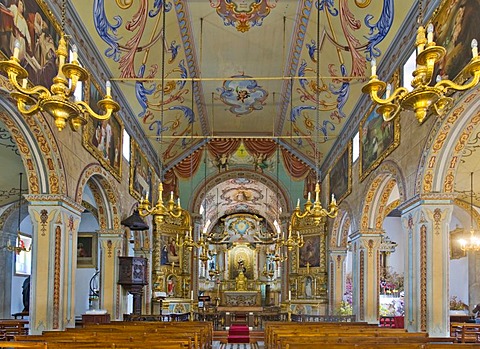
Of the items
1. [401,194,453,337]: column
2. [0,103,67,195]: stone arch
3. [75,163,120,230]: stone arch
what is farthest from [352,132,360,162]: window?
[0,103,67,195]: stone arch

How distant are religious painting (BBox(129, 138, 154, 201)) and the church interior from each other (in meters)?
0.13

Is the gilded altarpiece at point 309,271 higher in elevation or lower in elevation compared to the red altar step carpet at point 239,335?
higher

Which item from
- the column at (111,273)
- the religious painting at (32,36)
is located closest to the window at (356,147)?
the column at (111,273)

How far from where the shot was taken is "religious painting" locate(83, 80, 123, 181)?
42.9 ft

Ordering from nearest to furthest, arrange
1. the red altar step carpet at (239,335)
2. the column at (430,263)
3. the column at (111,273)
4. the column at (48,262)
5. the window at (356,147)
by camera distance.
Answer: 1. the column at (430,263)
2. the column at (48,262)
3. the column at (111,273)
4. the window at (356,147)
5. the red altar step carpet at (239,335)

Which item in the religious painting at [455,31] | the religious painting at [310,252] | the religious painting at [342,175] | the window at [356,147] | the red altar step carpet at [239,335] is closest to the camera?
the religious painting at [455,31]

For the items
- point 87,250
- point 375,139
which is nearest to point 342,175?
point 375,139

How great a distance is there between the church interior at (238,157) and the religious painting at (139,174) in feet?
0.44

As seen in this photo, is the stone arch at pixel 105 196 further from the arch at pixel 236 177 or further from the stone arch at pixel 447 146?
the arch at pixel 236 177

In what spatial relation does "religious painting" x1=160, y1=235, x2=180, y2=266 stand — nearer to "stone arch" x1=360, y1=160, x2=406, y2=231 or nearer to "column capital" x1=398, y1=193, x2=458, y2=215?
"stone arch" x1=360, y1=160, x2=406, y2=231

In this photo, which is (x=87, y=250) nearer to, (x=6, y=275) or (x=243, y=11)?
(x=6, y=275)

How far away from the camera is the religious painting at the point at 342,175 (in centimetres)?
1825

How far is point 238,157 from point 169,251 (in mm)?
5371

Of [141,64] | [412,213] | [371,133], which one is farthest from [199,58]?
[412,213]
